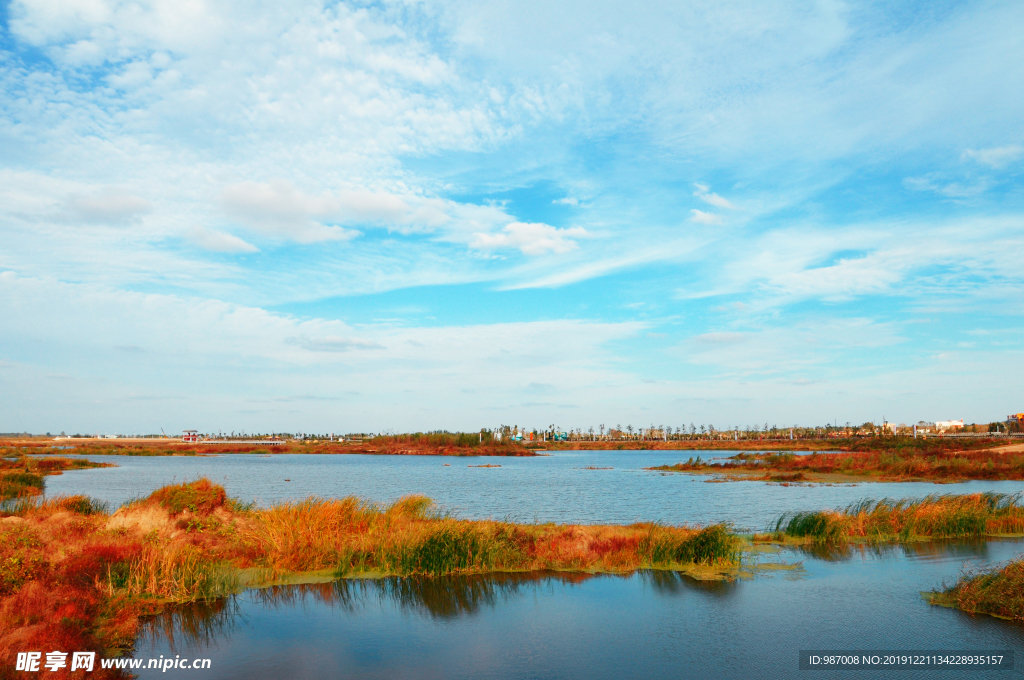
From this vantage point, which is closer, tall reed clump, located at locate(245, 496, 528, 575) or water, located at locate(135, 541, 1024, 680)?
water, located at locate(135, 541, 1024, 680)

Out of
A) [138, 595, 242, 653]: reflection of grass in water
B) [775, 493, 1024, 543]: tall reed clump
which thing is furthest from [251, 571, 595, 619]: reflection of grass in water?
[775, 493, 1024, 543]: tall reed clump

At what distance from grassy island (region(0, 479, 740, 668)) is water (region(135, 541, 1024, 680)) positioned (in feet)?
2.78

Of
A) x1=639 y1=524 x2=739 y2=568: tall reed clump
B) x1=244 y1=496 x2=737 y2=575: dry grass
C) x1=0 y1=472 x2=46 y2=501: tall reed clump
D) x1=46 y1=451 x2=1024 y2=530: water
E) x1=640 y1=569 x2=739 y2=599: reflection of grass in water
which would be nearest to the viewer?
x1=640 y1=569 x2=739 y2=599: reflection of grass in water

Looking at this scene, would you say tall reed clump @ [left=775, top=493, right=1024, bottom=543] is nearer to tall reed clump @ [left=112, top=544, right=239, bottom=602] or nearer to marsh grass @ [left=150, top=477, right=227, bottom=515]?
tall reed clump @ [left=112, top=544, right=239, bottom=602]

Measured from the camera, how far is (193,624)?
14.0 meters

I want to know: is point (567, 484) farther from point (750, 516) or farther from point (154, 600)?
point (154, 600)

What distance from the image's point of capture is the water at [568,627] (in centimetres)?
1172

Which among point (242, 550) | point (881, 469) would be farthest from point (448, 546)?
point (881, 469)

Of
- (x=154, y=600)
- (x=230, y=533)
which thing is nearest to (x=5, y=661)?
(x=154, y=600)

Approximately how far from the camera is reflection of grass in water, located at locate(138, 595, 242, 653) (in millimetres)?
12914

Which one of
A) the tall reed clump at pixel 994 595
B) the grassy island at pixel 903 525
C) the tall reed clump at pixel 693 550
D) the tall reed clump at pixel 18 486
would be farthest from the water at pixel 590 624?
the tall reed clump at pixel 18 486

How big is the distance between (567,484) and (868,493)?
85.3 ft

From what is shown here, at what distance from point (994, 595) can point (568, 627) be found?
32.2ft

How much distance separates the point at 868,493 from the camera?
48594 mm
